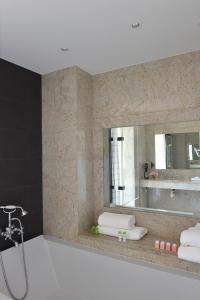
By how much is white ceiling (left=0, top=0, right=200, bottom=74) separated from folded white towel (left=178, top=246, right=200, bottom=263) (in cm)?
174

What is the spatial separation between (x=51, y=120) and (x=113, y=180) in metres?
1.01

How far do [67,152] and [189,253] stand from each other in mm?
1492

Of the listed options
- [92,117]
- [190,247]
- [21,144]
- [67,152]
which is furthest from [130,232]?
[21,144]

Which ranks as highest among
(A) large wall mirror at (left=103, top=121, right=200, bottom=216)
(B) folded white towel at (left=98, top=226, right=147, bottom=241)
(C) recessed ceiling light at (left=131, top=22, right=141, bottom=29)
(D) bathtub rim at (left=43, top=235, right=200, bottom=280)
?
(C) recessed ceiling light at (left=131, top=22, right=141, bottom=29)

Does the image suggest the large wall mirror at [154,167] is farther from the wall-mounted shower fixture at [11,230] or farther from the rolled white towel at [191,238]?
the wall-mounted shower fixture at [11,230]

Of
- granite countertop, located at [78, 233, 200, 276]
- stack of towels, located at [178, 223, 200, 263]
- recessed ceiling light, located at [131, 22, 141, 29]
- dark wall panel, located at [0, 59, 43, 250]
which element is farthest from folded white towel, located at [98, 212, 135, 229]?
recessed ceiling light, located at [131, 22, 141, 29]

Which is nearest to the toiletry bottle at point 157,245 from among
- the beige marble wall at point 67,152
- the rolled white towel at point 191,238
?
the rolled white towel at point 191,238

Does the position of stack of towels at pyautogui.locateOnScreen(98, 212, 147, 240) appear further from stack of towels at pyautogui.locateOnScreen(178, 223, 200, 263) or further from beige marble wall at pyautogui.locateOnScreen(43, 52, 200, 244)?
stack of towels at pyautogui.locateOnScreen(178, 223, 200, 263)

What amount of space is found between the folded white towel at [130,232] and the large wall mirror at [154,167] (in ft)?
0.81

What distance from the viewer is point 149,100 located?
7.36 feet

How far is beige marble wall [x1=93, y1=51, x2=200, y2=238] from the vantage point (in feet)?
6.75

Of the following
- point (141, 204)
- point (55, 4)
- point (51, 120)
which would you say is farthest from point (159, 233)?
point (55, 4)

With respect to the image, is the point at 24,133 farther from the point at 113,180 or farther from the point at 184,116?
the point at 184,116

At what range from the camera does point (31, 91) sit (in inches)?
96.8
